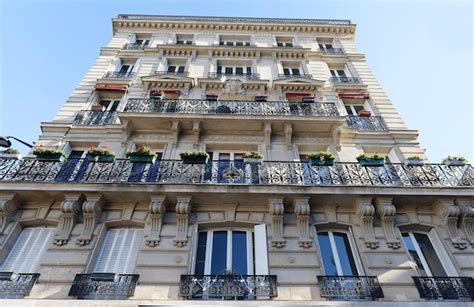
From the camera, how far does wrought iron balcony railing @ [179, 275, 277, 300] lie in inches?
250

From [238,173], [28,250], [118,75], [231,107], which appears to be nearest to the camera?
[28,250]

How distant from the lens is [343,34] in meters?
18.5

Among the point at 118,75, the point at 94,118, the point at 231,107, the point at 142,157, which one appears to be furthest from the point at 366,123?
the point at 118,75

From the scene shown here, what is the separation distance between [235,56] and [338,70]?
5.35m

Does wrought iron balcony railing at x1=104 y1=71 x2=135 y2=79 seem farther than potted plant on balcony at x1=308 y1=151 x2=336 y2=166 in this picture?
Yes

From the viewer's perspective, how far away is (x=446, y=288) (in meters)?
6.56

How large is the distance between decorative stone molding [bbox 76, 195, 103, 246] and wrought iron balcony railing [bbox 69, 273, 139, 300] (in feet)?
3.48

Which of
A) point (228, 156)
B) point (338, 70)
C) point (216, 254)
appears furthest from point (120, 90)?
point (338, 70)

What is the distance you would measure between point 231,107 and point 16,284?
8.11 meters

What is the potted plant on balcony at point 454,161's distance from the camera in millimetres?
8703

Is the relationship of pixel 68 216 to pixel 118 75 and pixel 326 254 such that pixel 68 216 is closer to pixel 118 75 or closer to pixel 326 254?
pixel 326 254

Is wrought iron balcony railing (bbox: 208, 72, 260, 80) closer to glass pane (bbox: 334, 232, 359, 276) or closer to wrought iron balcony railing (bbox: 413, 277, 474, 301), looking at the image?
glass pane (bbox: 334, 232, 359, 276)

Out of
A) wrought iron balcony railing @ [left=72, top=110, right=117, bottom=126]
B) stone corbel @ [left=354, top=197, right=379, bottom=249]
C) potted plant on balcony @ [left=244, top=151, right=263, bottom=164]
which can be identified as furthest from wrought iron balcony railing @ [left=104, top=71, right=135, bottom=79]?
stone corbel @ [left=354, top=197, right=379, bottom=249]

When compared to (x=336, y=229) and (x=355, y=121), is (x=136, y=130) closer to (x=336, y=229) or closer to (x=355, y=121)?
(x=336, y=229)
